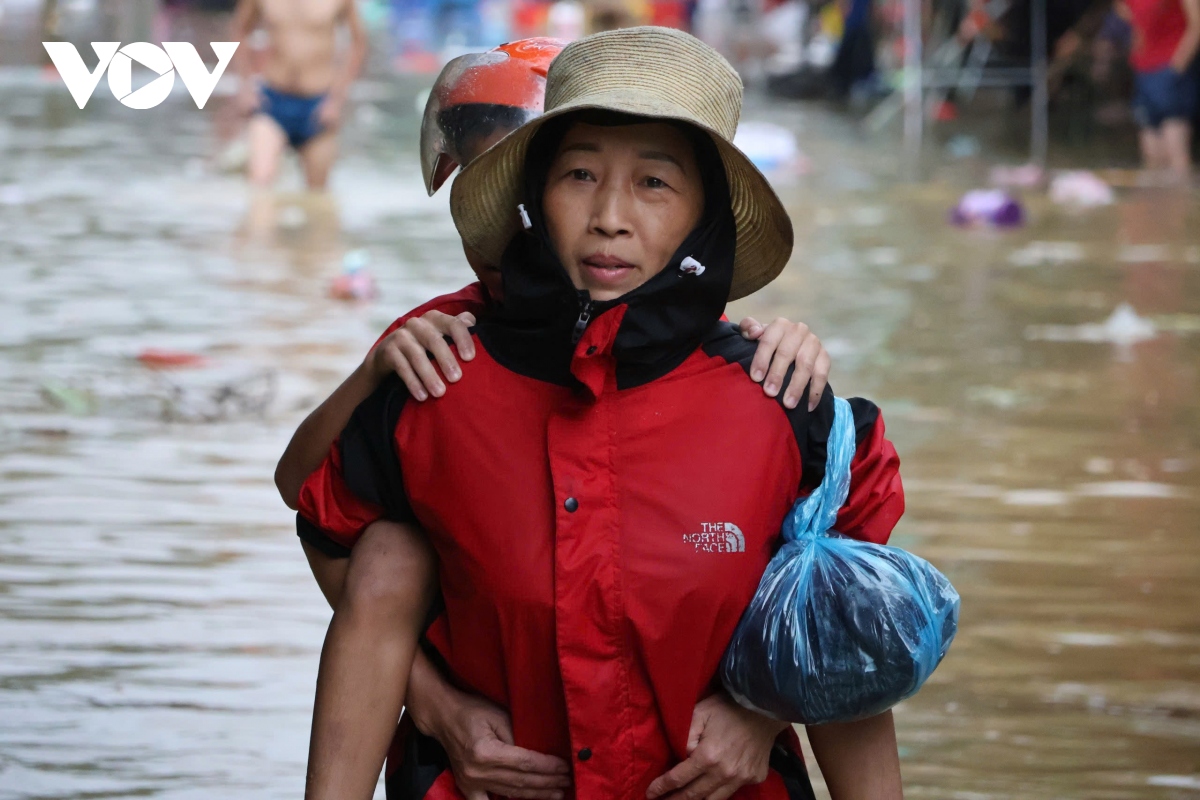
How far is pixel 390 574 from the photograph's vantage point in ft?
8.42

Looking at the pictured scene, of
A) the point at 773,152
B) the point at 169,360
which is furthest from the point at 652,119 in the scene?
the point at 773,152

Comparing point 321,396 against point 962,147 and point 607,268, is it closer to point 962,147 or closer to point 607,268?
point 607,268

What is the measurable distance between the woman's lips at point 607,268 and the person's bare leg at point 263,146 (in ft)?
32.1

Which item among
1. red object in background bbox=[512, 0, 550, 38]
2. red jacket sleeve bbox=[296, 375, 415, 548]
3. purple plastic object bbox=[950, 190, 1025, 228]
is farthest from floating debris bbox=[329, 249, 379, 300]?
red object in background bbox=[512, 0, 550, 38]

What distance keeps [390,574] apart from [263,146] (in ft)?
32.6

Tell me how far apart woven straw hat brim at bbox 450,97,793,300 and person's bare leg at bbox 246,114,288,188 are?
9.53 m

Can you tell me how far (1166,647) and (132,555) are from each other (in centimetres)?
263

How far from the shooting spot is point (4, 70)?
2208 cm

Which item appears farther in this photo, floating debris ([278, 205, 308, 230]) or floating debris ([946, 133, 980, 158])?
floating debris ([946, 133, 980, 158])

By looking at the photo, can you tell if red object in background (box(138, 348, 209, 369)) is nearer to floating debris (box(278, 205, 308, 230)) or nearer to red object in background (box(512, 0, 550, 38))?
floating debris (box(278, 205, 308, 230))

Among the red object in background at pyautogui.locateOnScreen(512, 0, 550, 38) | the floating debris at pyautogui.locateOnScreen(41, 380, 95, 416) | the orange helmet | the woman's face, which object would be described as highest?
the woman's face

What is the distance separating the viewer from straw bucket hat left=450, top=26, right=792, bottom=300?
245cm

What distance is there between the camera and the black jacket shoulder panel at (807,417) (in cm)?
254

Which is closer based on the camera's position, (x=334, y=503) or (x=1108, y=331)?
(x=334, y=503)
